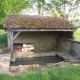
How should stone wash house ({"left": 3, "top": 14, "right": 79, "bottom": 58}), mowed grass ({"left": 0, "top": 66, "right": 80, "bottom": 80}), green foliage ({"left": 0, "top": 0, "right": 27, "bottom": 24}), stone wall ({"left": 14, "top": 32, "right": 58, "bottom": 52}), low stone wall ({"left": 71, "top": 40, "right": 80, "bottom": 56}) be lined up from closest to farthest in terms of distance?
mowed grass ({"left": 0, "top": 66, "right": 80, "bottom": 80}) < low stone wall ({"left": 71, "top": 40, "right": 80, "bottom": 56}) < stone wash house ({"left": 3, "top": 14, "right": 79, "bottom": 58}) < stone wall ({"left": 14, "top": 32, "right": 58, "bottom": 52}) < green foliage ({"left": 0, "top": 0, "right": 27, "bottom": 24})

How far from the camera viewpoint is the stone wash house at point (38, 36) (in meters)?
12.7

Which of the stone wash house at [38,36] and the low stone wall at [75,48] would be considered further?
the stone wash house at [38,36]

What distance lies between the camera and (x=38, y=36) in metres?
15.3

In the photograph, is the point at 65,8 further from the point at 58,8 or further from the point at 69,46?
the point at 69,46

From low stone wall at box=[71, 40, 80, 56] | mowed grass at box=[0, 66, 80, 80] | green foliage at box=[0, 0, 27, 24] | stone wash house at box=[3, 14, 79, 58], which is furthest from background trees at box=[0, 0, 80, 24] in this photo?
mowed grass at box=[0, 66, 80, 80]

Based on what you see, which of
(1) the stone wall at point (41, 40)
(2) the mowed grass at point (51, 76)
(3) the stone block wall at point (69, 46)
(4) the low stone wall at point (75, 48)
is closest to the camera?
(2) the mowed grass at point (51, 76)

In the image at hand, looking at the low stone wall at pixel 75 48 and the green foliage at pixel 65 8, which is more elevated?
the green foliage at pixel 65 8

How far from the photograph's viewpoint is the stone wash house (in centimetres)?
1266

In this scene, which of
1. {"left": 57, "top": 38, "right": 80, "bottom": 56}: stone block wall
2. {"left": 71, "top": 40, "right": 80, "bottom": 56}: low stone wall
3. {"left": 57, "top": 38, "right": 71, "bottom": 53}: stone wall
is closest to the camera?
{"left": 71, "top": 40, "right": 80, "bottom": 56}: low stone wall

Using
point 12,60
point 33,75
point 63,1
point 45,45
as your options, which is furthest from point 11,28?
point 63,1

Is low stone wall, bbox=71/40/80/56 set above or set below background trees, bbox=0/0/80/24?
below

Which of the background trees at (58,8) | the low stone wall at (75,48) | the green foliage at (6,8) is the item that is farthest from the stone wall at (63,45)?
the green foliage at (6,8)

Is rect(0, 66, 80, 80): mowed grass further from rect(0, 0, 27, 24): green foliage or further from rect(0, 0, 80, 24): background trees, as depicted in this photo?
rect(0, 0, 27, 24): green foliage

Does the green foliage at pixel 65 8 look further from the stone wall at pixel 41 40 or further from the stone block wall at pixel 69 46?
the stone block wall at pixel 69 46
